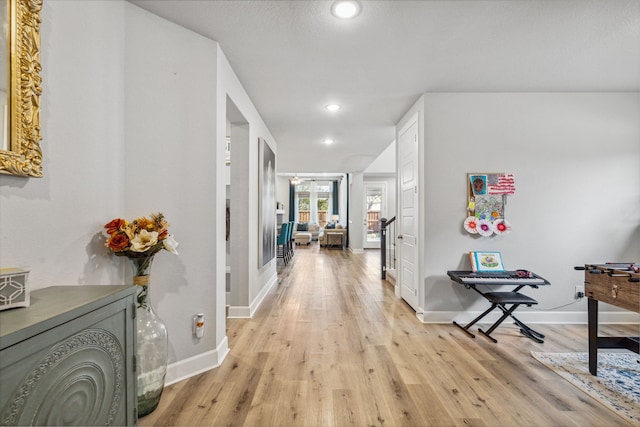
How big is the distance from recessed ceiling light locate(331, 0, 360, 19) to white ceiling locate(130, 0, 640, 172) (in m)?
0.04

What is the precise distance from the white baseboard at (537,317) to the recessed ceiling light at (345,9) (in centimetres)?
287

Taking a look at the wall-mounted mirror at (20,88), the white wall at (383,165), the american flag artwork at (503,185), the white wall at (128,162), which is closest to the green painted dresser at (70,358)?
the white wall at (128,162)

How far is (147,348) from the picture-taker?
1654 mm

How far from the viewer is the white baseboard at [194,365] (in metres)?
1.99

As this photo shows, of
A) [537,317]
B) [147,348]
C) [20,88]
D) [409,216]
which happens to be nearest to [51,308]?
[147,348]

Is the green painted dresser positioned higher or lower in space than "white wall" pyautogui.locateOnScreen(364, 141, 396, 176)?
lower

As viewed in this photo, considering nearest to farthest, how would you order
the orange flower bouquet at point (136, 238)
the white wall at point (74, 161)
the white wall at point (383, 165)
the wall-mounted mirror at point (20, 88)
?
the wall-mounted mirror at point (20, 88), the white wall at point (74, 161), the orange flower bouquet at point (136, 238), the white wall at point (383, 165)

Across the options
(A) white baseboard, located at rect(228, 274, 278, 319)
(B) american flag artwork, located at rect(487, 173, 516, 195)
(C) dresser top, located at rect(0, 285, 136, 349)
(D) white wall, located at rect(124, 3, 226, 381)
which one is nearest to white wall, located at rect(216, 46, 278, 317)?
(A) white baseboard, located at rect(228, 274, 278, 319)

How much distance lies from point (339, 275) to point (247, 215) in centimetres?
297

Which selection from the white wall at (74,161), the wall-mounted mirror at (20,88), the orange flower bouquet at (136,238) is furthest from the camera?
the orange flower bouquet at (136,238)

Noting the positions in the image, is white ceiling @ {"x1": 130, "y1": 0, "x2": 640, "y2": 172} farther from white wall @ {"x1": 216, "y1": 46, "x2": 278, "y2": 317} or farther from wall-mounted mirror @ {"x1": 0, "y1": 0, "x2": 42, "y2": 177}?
wall-mounted mirror @ {"x1": 0, "y1": 0, "x2": 42, "y2": 177}

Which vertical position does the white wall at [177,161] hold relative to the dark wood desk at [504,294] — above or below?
above

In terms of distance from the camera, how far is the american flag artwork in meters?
3.17

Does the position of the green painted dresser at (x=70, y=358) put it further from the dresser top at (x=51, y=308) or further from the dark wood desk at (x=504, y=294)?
the dark wood desk at (x=504, y=294)
